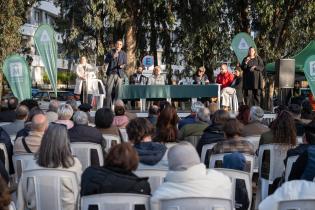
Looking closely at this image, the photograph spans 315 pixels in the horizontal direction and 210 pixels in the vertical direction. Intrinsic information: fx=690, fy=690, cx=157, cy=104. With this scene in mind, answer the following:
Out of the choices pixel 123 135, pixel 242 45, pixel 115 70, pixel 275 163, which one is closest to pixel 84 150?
pixel 123 135

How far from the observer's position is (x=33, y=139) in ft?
25.5

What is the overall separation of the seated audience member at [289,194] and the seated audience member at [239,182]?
1.59m

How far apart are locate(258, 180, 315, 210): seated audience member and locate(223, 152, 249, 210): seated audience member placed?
5.21ft

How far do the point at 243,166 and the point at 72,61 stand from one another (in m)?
26.4

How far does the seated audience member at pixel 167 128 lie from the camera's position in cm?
800

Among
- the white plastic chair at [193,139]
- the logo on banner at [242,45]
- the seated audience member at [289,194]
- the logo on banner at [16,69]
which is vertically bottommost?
the white plastic chair at [193,139]

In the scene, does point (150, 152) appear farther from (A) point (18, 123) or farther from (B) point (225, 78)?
(B) point (225, 78)

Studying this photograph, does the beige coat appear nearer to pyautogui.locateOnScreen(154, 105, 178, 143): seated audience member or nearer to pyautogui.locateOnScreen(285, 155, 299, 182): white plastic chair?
pyautogui.locateOnScreen(154, 105, 178, 143): seated audience member

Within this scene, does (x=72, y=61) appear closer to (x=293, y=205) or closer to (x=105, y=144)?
(x=105, y=144)

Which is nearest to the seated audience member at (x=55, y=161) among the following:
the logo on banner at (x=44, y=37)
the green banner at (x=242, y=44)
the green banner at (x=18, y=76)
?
the logo on banner at (x=44, y=37)

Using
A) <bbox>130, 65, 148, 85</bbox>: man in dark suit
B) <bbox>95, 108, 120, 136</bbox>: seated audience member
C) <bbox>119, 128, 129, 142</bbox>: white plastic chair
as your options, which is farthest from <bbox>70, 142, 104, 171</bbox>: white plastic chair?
<bbox>130, 65, 148, 85</bbox>: man in dark suit

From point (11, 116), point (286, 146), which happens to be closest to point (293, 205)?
point (286, 146)

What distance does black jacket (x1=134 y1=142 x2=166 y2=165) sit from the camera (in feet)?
22.2

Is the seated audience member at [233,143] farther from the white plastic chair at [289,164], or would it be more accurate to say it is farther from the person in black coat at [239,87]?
the person in black coat at [239,87]
